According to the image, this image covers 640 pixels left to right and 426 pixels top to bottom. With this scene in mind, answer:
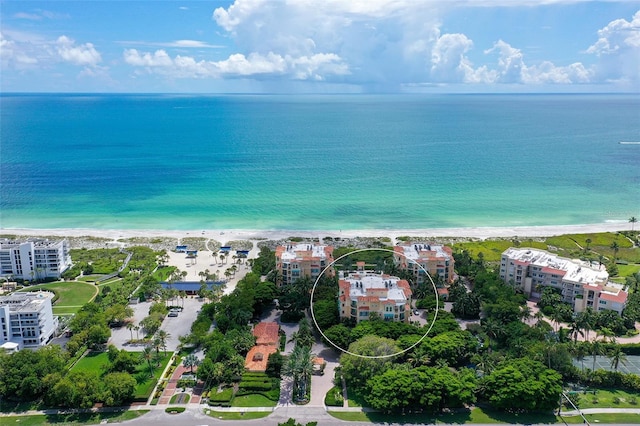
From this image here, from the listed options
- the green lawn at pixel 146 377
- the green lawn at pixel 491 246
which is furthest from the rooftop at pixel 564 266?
the green lawn at pixel 146 377

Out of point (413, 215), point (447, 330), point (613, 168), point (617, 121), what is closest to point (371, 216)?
point (413, 215)

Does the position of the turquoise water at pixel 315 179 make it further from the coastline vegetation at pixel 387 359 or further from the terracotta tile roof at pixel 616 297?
the terracotta tile roof at pixel 616 297

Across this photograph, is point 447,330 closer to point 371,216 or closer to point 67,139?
point 371,216

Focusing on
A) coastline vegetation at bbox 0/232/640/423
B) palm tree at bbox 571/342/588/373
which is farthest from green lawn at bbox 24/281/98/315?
palm tree at bbox 571/342/588/373

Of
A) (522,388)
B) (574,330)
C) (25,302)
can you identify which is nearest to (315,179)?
(25,302)

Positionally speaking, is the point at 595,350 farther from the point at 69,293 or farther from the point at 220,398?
the point at 69,293

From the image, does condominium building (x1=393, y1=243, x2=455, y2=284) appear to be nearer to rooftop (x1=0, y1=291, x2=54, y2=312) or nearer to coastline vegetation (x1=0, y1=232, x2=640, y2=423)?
coastline vegetation (x1=0, y1=232, x2=640, y2=423)
